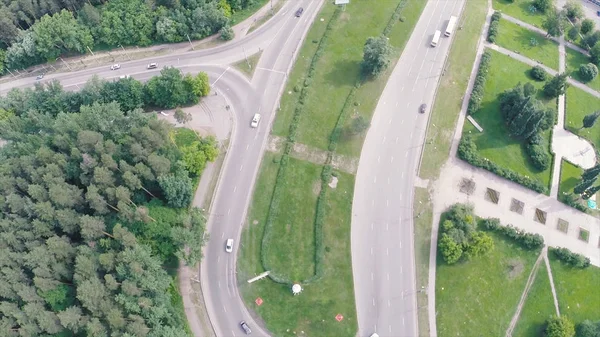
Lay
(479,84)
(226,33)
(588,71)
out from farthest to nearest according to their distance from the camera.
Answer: (226,33) < (588,71) < (479,84)

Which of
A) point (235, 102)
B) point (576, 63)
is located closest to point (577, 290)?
point (576, 63)

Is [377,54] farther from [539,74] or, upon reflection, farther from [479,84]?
[539,74]

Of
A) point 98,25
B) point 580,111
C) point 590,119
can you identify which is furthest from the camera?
point 98,25

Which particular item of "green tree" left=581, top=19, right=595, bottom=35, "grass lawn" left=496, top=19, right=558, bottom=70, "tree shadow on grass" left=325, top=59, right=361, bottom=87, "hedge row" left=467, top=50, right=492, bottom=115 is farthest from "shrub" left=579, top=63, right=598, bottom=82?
"tree shadow on grass" left=325, top=59, right=361, bottom=87

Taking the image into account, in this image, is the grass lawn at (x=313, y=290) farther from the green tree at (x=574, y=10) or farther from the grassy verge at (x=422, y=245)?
the green tree at (x=574, y=10)

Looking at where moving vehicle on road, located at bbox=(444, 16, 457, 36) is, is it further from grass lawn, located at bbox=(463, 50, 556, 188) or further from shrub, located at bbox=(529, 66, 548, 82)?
shrub, located at bbox=(529, 66, 548, 82)

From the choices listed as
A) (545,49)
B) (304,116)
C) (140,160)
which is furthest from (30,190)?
(545,49)

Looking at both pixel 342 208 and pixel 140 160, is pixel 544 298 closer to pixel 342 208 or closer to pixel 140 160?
pixel 342 208
